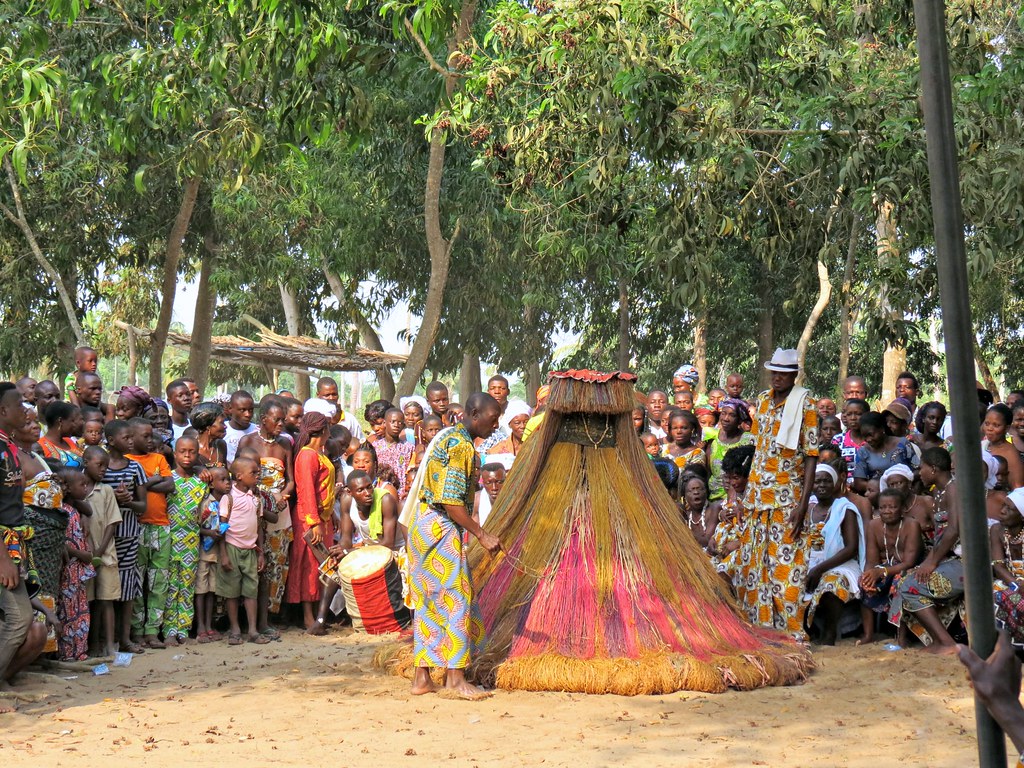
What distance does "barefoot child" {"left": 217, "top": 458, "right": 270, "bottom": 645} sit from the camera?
29.1 ft

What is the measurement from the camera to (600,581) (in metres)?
7.19

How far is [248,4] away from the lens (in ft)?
25.6

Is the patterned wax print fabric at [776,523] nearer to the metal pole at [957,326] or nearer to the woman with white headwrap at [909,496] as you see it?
the woman with white headwrap at [909,496]

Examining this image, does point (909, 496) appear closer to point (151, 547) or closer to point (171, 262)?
point (151, 547)

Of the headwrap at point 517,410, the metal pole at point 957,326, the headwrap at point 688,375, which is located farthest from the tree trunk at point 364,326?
the metal pole at point 957,326

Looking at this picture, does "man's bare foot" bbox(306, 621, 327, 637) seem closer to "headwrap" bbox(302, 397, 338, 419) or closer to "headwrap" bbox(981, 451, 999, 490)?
"headwrap" bbox(302, 397, 338, 419)

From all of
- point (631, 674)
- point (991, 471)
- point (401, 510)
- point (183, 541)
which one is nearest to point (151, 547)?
point (183, 541)

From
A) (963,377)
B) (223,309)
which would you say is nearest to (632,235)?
(963,377)

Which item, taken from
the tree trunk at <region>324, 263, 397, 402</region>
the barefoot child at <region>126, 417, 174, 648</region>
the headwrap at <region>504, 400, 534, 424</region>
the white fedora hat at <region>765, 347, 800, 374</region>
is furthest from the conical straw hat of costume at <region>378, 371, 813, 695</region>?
the tree trunk at <region>324, 263, 397, 402</region>

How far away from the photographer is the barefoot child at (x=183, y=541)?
8586 mm

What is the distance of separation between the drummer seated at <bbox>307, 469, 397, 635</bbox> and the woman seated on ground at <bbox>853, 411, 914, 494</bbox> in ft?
11.5

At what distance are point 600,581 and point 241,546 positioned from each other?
2.95 m

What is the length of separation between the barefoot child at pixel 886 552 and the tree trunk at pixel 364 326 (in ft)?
50.2

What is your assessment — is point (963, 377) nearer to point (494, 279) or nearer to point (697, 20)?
point (697, 20)
